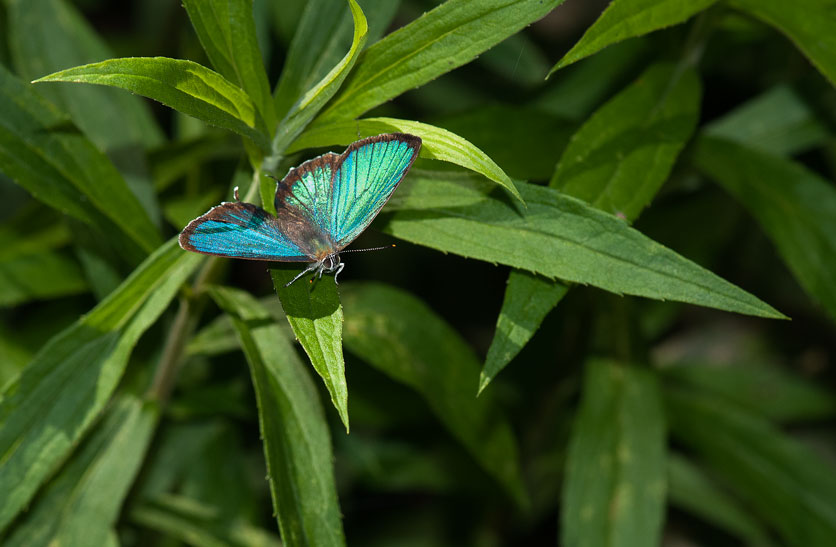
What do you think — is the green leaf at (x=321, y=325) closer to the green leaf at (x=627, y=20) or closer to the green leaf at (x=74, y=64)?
the green leaf at (x=627, y=20)

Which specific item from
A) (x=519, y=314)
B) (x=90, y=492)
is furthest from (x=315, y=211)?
(x=90, y=492)

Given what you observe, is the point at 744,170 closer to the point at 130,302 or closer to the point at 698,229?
the point at 698,229

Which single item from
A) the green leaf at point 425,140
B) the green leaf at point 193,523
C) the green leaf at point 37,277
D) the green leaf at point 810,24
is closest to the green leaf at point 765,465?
the green leaf at point 810,24

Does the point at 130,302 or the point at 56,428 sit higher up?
the point at 130,302

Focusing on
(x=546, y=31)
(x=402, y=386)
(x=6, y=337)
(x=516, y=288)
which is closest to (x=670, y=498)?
(x=402, y=386)

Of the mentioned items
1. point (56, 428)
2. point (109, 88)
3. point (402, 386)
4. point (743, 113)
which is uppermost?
point (109, 88)

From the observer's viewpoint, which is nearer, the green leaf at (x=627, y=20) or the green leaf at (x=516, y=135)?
the green leaf at (x=627, y=20)
